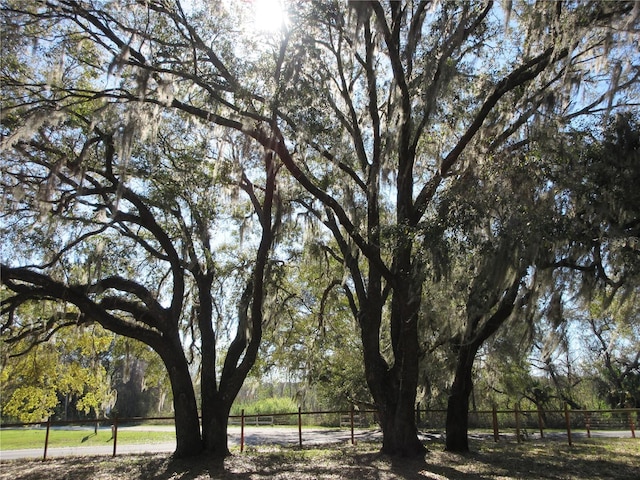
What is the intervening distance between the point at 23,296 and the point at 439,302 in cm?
834

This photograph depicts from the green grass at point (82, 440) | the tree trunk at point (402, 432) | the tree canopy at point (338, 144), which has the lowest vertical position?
the green grass at point (82, 440)

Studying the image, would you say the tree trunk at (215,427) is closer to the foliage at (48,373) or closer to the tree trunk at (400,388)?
the tree trunk at (400,388)

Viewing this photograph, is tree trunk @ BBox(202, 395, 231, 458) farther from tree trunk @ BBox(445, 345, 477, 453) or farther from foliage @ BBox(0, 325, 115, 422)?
tree trunk @ BBox(445, 345, 477, 453)

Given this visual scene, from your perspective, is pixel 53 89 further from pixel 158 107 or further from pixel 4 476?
pixel 4 476

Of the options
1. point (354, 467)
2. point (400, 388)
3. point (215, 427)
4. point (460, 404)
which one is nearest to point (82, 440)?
point (215, 427)

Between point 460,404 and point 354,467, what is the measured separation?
3.37 meters

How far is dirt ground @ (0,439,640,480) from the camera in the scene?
26.9ft

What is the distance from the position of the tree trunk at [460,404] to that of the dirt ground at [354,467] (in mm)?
350

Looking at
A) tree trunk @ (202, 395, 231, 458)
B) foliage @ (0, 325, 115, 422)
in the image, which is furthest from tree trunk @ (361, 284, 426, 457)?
foliage @ (0, 325, 115, 422)

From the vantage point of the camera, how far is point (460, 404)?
1105 cm

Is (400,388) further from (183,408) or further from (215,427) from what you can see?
(183,408)

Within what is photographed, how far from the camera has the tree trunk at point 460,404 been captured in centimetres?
1098

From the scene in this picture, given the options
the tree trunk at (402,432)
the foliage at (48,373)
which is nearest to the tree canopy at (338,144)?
the tree trunk at (402,432)

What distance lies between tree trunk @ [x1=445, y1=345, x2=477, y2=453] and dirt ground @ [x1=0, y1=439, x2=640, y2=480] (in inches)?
13.8
